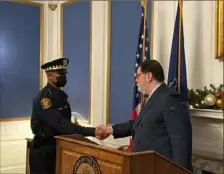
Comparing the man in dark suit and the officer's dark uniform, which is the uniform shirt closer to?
the officer's dark uniform

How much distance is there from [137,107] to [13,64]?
8.17ft

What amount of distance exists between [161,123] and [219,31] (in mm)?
1510

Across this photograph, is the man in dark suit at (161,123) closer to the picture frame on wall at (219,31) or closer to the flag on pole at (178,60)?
the flag on pole at (178,60)

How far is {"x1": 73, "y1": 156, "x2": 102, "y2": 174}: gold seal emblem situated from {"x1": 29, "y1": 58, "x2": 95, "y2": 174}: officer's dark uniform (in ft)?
3.14

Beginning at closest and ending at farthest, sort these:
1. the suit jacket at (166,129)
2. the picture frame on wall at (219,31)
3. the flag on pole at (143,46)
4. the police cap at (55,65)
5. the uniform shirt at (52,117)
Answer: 1. the suit jacket at (166,129)
2. the uniform shirt at (52,117)
3. the police cap at (55,65)
4. the picture frame on wall at (219,31)
5. the flag on pole at (143,46)

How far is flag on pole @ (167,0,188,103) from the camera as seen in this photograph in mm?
3717

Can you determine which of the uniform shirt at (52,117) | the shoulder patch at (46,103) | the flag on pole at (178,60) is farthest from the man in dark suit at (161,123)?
the flag on pole at (178,60)

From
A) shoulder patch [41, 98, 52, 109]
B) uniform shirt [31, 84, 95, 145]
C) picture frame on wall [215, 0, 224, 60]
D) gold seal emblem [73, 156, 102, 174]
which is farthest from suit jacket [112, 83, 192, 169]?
picture frame on wall [215, 0, 224, 60]

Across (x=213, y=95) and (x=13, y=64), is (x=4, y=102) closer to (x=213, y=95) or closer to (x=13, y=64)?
(x=13, y=64)

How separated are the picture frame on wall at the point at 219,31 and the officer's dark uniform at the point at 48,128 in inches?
55.9

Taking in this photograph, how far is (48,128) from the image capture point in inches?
130

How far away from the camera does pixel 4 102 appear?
5.68 m

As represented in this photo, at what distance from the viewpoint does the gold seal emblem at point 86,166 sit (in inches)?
83.8

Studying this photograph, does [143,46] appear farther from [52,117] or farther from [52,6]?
[52,6]
